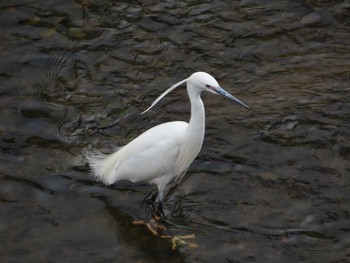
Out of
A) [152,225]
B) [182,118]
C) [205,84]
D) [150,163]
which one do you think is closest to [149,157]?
[150,163]

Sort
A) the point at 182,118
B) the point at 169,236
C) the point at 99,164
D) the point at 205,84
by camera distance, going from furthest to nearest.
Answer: the point at 182,118 → the point at 99,164 → the point at 169,236 → the point at 205,84

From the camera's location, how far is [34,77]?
24.1ft

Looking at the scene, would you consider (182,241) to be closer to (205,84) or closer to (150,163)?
(150,163)

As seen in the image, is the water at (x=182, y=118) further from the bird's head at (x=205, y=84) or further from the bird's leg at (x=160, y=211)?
the bird's head at (x=205, y=84)

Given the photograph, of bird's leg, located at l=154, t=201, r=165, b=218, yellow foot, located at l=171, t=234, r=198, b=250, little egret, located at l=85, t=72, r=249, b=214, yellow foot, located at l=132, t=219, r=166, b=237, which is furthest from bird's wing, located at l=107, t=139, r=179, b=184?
yellow foot, located at l=171, t=234, r=198, b=250

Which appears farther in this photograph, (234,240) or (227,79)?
(227,79)

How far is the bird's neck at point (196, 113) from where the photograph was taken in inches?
211

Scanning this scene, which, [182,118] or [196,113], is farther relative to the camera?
[182,118]

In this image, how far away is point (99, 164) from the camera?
20.0 ft

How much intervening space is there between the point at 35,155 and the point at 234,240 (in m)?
2.10

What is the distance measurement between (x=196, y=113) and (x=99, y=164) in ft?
3.75

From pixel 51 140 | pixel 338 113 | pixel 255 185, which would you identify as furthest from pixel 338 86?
pixel 51 140

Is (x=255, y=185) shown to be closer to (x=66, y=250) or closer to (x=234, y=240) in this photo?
(x=234, y=240)

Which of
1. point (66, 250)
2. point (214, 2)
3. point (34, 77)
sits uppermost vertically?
point (214, 2)
